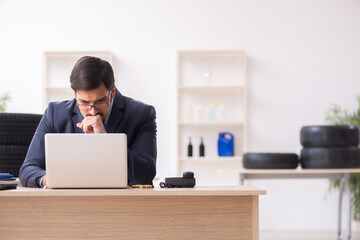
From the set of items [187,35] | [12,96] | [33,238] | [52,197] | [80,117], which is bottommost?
[33,238]

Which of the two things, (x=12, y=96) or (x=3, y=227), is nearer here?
(x=3, y=227)

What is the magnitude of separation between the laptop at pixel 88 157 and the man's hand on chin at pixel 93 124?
15.4 inches

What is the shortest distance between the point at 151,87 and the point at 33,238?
12.2 ft

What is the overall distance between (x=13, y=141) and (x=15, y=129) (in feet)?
0.21

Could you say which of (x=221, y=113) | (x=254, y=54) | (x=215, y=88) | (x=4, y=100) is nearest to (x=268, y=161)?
(x=221, y=113)

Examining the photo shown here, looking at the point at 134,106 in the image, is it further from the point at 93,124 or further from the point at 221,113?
the point at 221,113

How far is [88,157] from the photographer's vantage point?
1.56m

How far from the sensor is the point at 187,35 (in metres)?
5.27

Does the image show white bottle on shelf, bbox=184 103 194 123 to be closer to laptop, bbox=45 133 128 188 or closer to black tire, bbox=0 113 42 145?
black tire, bbox=0 113 42 145

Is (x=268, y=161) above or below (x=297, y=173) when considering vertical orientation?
above

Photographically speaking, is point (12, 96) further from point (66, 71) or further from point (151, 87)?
point (151, 87)

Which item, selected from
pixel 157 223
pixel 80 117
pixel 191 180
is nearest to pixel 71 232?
pixel 157 223

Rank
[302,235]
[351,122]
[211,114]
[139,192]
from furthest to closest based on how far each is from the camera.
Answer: [211,114], [351,122], [302,235], [139,192]

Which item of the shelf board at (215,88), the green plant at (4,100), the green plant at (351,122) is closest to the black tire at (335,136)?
the green plant at (351,122)
